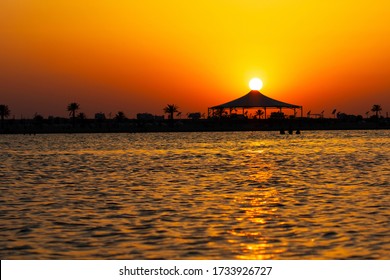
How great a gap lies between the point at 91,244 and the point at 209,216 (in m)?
6.45

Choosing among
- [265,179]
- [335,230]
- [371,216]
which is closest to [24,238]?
[335,230]

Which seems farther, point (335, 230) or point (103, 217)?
point (103, 217)

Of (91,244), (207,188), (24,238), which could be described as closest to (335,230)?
(91,244)

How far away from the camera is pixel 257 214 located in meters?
28.5

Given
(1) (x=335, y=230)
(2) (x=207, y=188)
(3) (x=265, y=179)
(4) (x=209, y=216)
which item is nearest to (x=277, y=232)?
(1) (x=335, y=230)

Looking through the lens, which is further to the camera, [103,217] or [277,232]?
[103,217]

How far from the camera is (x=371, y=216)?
27.1 metres
